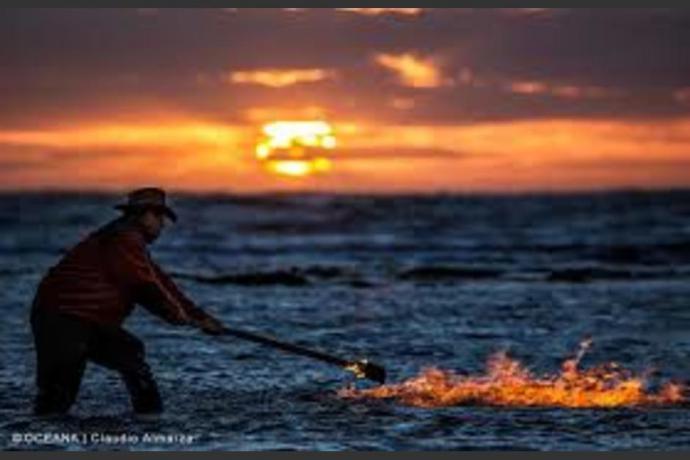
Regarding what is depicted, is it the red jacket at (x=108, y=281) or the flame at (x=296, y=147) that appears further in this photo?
the flame at (x=296, y=147)

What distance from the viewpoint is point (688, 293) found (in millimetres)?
25125

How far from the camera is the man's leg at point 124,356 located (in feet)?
36.0

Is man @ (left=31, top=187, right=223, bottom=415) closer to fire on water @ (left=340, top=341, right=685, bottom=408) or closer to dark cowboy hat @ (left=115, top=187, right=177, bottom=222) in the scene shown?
dark cowboy hat @ (left=115, top=187, right=177, bottom=222)

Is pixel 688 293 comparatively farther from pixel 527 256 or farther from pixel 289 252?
pixel 289 252

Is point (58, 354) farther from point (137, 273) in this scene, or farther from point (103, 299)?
point (137, 273)

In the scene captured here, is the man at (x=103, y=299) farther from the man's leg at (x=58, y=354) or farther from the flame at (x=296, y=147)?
the flame at (x=296, y=147)

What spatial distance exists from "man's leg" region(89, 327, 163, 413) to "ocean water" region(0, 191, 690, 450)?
0.88 ft

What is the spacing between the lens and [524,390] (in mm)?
12820

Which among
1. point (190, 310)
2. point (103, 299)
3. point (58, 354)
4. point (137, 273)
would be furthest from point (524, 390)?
point (58, 354)

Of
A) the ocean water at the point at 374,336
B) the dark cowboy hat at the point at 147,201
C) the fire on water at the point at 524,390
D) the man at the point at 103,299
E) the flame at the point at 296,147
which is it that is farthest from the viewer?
the flame at the point at 296,147

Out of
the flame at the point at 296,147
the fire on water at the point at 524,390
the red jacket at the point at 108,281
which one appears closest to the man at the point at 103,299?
the red jacket at the point at 108,281

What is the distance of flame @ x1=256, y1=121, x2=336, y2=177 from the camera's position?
105 ft

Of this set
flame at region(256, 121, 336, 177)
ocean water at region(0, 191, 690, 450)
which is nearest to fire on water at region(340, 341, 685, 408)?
ocean water at region(0, 191, 690, 450)

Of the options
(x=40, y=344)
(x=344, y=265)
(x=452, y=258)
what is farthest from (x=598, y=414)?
(x=452, y=258)
